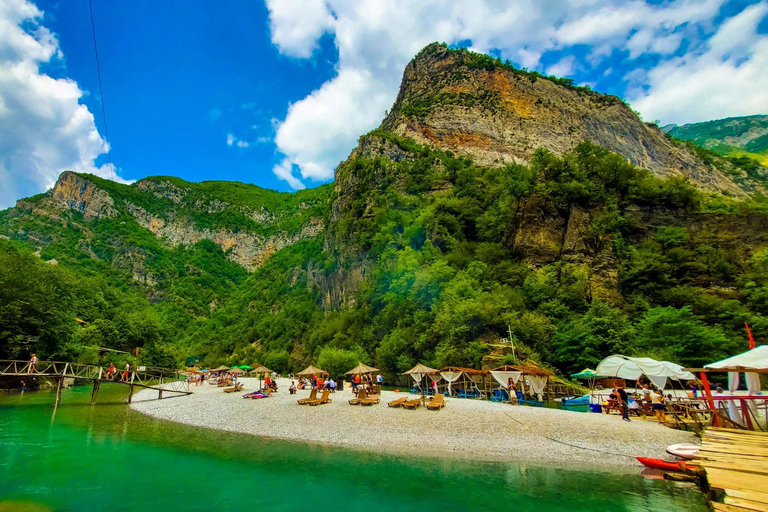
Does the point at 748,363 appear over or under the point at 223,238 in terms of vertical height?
under

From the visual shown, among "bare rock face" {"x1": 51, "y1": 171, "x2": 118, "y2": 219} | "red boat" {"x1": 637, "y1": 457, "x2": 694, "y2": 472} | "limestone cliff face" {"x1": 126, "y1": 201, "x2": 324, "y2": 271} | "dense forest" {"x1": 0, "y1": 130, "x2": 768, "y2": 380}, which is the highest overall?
"bare rock face" {"x1": 51, "y1": 171, "x2": 118, "y2": 219}

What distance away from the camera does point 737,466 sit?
755 cm

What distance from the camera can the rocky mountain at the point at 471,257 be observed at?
96.3 feet

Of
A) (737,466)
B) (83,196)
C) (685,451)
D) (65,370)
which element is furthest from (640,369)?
(83,196)

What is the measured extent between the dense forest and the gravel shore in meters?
11.2

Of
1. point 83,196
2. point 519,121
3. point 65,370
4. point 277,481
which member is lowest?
point 277,481

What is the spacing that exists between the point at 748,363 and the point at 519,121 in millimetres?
74014

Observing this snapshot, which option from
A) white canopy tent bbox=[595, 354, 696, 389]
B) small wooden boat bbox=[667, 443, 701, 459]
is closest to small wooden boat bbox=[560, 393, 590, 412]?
white canopy tent bbox=[595, 354, 696, 389]

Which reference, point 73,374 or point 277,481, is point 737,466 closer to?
point 277,481

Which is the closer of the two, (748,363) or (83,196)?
(748,363)

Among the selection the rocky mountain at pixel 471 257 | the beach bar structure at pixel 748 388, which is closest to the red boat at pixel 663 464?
the beach bar structure at pixel 748 388

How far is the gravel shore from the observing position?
1249 cm

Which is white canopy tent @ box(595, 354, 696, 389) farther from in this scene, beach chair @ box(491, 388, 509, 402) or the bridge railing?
the bridge railing

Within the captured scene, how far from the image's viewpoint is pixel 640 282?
103 feet
